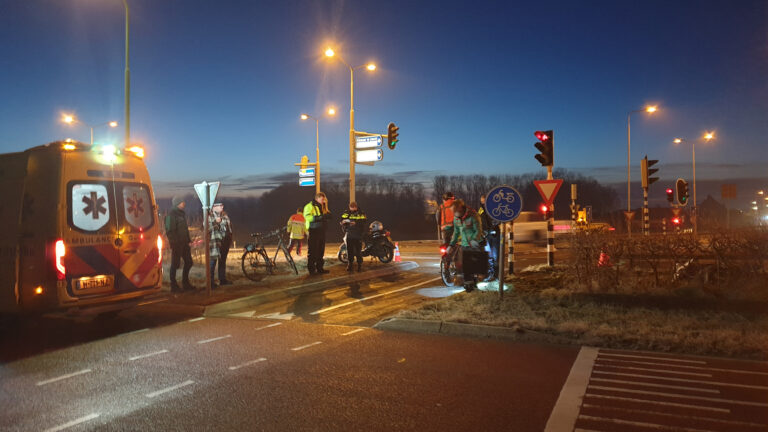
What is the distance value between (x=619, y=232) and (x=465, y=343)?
433 cm

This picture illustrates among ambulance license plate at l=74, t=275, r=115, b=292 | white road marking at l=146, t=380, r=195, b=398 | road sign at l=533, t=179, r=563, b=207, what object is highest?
road sign at l=533, t=179, r=563, b=207

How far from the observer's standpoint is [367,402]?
479 centimetres

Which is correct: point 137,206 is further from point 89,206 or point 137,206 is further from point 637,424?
point 637,424

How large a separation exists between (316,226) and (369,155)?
650cm

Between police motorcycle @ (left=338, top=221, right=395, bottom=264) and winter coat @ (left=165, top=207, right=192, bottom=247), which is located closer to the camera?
winter coat @ (left=165, top=207, right=192, bottom=247)

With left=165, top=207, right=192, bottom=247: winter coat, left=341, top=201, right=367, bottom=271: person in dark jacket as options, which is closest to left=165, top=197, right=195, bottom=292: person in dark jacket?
left=165, top=207, right=192, bottom=247: winter coat

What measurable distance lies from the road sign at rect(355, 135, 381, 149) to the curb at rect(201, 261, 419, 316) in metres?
5.21

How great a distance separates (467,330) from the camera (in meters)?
7.48

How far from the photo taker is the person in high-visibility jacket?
13.0 m

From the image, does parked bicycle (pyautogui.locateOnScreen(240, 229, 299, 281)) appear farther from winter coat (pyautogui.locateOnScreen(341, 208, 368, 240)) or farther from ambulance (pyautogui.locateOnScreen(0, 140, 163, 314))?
ambulance (pyautogui.locateOnScreen(0, 140, 163, 314))

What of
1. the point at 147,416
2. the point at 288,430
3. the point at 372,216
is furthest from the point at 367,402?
the point at 372,216

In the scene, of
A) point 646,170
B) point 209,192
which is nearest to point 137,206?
point 209,192

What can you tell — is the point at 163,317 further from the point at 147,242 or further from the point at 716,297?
the point at 716,297

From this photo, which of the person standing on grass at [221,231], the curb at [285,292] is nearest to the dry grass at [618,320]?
the curb at [285,292]
